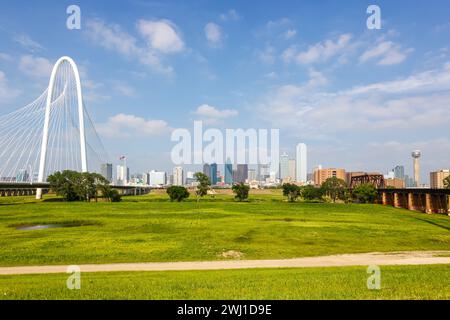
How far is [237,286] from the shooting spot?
674 inches

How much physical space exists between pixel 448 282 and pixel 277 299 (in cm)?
942

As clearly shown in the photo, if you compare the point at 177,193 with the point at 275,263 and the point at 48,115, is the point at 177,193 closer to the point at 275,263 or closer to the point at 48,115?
the point at 48,115

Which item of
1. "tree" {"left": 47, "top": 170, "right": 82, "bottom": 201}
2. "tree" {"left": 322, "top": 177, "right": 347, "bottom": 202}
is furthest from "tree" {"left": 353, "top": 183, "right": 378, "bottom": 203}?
"tree" {"left": 47, "top": 170, "right": 82, "bottom": 201}

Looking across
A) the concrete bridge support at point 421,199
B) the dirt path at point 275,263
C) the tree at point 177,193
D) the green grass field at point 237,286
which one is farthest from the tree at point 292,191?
the green grass field at point 237,286

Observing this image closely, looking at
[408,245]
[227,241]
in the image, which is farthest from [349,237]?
[227,241]

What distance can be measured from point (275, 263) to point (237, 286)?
37.5 feet

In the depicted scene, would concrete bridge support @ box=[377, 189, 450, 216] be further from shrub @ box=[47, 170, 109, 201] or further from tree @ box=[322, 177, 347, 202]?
shrub @ box=[47, 170, 109, 201]

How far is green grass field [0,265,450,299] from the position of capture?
49.5 ft

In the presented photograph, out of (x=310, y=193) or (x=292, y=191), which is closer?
(x=310, y=193)

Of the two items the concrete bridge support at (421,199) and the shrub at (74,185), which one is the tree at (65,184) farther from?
the concrete bridge support at (421,199)

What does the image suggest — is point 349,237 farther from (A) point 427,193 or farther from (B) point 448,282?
(A) point 427,193

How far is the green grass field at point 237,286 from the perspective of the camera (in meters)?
15.1

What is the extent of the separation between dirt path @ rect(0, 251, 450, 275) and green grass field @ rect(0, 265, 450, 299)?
3.03m

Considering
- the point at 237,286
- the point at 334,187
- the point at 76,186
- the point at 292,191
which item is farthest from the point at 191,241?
the point at 334,187
